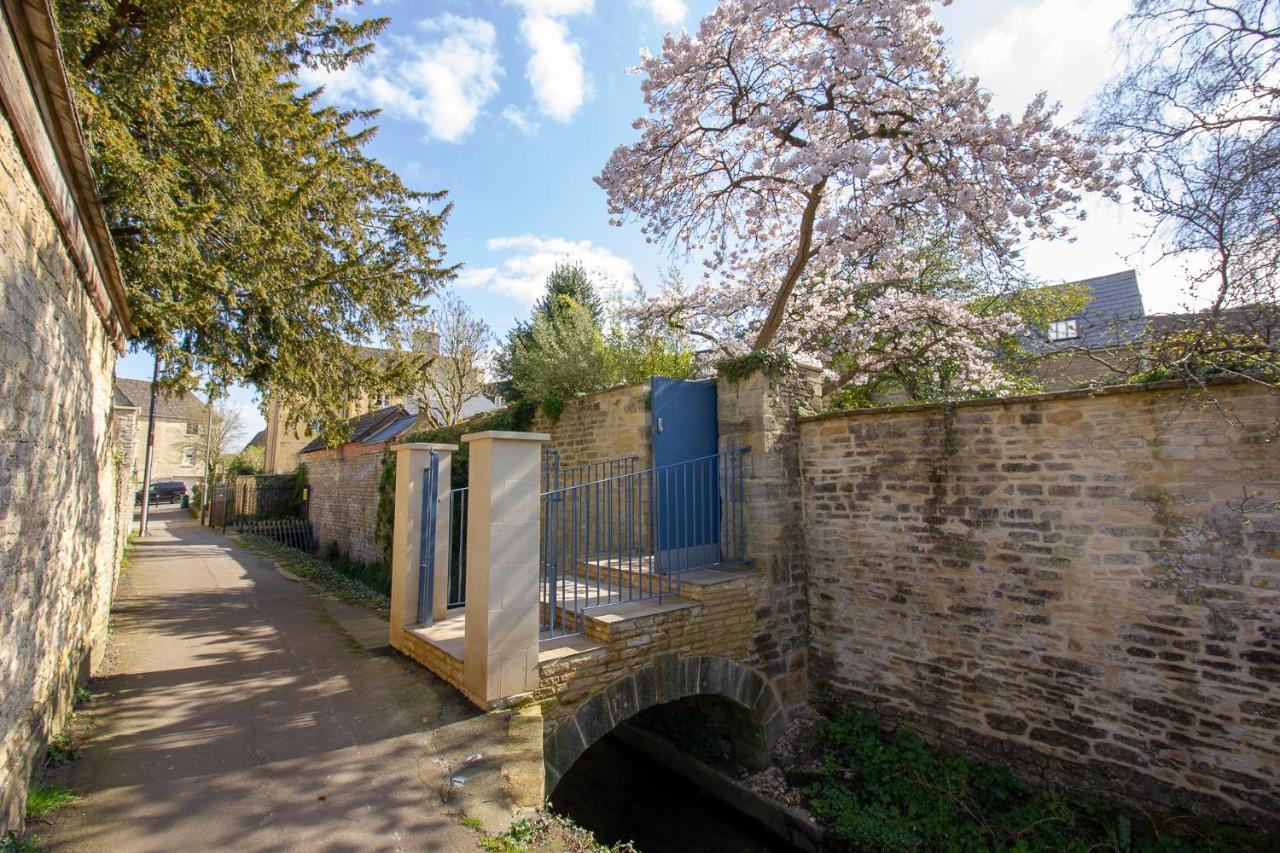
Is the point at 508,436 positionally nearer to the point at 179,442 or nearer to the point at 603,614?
the point at 603,614

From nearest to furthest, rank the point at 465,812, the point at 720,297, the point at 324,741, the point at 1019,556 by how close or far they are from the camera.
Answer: the point at 465,812, the point at 324,741, the point at 1019,556, the point at 720,297

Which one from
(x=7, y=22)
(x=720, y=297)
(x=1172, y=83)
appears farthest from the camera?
(x=720, y=297)

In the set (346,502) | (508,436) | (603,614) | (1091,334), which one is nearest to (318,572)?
(346,502)

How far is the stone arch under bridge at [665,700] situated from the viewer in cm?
429

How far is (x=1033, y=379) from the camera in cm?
1102

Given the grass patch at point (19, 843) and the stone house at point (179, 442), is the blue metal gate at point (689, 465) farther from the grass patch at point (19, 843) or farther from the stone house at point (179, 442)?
the stone house at point (179, 442)

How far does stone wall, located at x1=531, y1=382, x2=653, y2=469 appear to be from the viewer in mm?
7359

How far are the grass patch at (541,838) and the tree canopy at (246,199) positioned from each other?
553cm

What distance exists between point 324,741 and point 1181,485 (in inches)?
244

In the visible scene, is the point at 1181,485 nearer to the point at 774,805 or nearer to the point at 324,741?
the point at 774,805

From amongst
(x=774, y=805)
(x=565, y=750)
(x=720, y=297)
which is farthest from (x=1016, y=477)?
(x=720, y=297)

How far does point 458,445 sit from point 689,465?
3946 mm

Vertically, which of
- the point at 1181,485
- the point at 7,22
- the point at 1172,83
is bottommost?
the point at 1181,485

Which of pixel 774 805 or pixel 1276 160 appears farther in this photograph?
pixel 774 805
